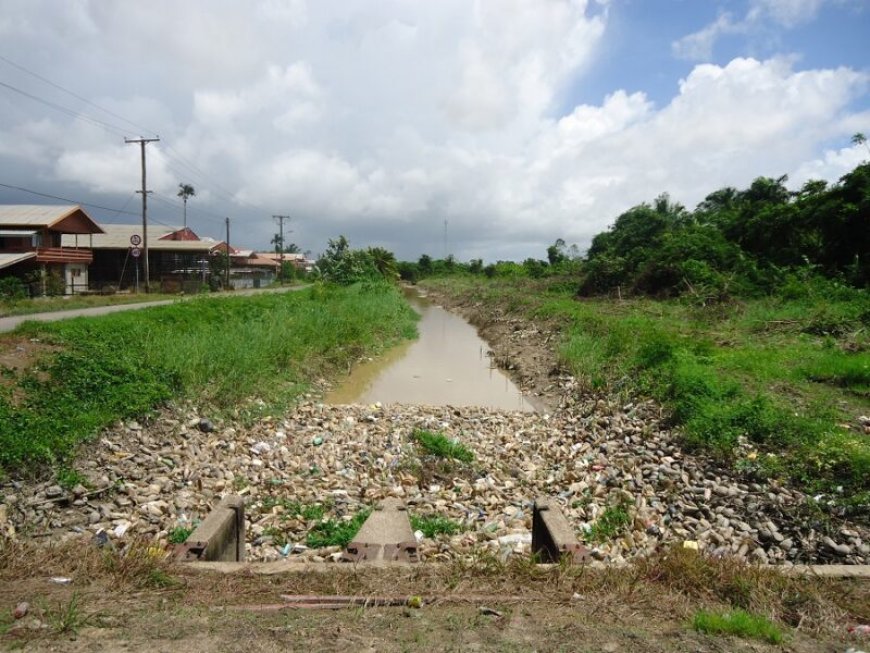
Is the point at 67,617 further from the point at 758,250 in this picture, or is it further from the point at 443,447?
the point at 758,250

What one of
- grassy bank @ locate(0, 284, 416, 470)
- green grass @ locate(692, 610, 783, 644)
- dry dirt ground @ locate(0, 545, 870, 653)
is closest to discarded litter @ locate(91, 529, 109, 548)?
Answer: grassy bank @ locate(0, 284, 416, 470)

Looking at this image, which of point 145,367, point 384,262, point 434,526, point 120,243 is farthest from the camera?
point 384,262

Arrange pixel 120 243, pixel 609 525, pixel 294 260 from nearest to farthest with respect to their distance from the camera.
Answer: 1. pixel 609 525
2. pixel 120 243
3. pixel 294 260

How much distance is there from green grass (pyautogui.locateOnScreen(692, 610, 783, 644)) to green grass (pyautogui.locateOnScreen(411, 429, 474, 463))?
5082 millimetres

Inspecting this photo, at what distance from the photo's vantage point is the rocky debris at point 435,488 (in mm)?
5602

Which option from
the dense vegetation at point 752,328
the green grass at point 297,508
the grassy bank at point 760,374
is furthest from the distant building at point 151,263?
the green grass at point 297,508

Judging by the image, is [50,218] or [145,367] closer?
[145,367]

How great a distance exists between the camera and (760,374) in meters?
9.57

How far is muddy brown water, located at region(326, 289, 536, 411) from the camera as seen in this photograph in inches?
537

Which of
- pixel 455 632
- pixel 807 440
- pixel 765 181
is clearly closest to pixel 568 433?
pixel 807 440

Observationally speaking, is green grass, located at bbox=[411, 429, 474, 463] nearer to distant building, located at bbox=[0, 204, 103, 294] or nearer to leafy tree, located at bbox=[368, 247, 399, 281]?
distant building, located at bbox=[0, 204, 103, 294]

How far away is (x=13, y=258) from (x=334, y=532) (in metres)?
30.4

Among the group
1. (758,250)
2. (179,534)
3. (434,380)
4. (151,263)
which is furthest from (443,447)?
(151,263)

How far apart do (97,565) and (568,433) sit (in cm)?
769
